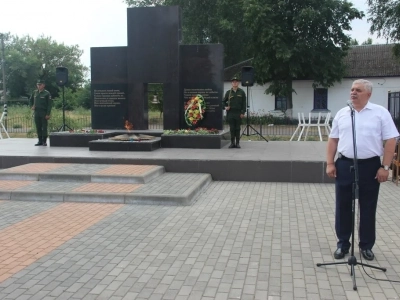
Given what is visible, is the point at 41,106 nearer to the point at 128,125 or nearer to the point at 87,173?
the point at 128,125

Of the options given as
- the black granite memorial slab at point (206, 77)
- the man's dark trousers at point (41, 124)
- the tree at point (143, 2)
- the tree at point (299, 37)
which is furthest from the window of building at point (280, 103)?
the man's dark trousers at point (41, 124)

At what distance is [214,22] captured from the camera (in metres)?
34.6

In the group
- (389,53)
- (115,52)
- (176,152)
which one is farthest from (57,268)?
(389,53)

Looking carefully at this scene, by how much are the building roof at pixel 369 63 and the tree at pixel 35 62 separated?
31197 millimetres

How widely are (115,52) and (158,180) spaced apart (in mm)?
6493

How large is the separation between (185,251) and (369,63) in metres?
34.0

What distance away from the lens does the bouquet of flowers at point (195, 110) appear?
42.7 ft

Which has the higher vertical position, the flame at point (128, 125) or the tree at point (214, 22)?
the tree at point (214, 22)

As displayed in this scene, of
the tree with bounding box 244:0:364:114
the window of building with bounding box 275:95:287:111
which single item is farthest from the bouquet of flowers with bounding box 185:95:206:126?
the window of building with bounding box 275:95:287:111

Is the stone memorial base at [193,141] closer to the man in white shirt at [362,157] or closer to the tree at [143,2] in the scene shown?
the man in white shirt at [362,157]

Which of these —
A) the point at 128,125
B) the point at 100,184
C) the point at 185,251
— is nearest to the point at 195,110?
the point at 128,125

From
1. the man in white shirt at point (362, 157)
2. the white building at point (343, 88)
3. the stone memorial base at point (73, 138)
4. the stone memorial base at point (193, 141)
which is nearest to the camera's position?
the man in white shirt at point (362, 157)

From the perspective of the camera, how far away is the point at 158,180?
8.91 m

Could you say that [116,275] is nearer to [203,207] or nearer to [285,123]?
[203,207]
